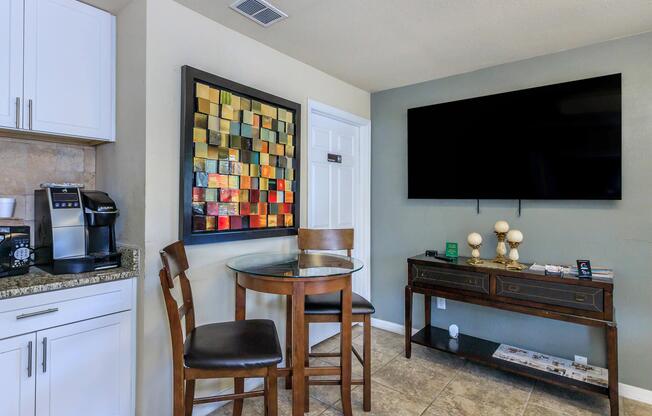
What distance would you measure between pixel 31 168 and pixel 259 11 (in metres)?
1.61

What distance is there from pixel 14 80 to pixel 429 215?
3.00 m

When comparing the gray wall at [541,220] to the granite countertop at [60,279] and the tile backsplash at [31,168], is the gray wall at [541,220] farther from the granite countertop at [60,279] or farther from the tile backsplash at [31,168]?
the tile backsplash at [31,168]

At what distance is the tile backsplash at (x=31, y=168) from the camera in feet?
6.12

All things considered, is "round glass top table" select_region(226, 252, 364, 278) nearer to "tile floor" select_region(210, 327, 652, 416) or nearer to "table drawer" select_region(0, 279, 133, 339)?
"table drawer" select_region(0, 279, 133, 339)

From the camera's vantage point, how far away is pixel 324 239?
2537 millimetres

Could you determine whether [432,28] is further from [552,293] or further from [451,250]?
[552,293]

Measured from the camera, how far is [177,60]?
6.30 ft

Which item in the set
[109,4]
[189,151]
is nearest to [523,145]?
[189,151]

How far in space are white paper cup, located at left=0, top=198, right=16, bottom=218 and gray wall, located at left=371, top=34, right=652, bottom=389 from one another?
9.16ft

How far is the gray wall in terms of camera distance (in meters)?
2.24

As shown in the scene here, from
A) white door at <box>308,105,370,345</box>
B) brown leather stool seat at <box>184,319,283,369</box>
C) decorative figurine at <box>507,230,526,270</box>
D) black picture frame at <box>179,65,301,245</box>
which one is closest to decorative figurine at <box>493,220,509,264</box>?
decorative figurine at <box>507,230,526,270</box>

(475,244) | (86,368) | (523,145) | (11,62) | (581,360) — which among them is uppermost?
(11,62)

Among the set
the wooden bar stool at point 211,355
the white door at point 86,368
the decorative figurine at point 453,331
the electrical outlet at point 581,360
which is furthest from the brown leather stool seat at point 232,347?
the electrical outlet at point 581,360

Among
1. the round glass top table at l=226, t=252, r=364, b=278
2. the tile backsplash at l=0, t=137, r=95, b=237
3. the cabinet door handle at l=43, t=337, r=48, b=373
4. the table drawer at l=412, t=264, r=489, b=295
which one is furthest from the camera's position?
the table drawer at l=412, t=264, r=489, b=295
